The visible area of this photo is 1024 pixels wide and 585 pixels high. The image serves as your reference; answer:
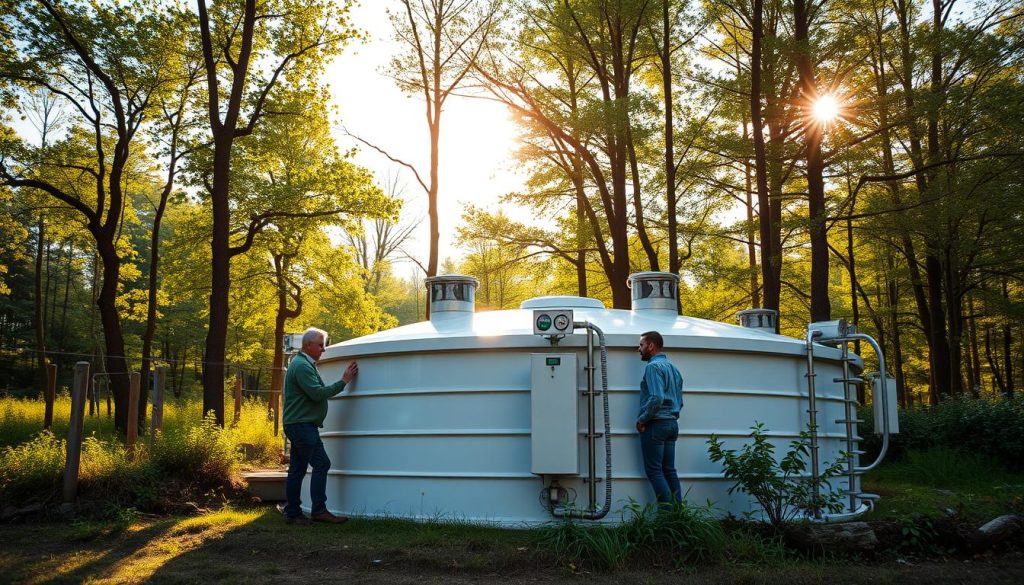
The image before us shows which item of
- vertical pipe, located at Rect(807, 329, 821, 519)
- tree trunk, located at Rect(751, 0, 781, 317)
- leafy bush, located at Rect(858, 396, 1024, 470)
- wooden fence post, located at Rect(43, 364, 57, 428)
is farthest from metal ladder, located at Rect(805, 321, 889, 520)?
wooden fence post, located at Rect(43, 364, 57, 428)

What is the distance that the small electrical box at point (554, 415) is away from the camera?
7.38 m

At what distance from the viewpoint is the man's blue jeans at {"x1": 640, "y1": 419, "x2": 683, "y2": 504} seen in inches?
286

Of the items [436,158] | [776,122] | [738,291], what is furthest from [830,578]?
[738,291]

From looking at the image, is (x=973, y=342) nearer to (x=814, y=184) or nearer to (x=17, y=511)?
(x=814, y=184)

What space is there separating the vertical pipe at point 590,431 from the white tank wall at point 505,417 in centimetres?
10

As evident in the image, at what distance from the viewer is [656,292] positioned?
1023 centimetres

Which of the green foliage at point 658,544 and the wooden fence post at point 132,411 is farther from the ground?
the wooden fence post at point 132,411

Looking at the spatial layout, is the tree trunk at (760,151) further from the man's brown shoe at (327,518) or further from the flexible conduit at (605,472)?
the man's brown shoe at (327,518)

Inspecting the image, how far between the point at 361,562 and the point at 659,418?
315 cm

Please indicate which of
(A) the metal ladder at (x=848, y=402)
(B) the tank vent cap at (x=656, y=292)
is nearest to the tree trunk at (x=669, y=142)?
(B) the tank vent cap at (x=656, y=292)

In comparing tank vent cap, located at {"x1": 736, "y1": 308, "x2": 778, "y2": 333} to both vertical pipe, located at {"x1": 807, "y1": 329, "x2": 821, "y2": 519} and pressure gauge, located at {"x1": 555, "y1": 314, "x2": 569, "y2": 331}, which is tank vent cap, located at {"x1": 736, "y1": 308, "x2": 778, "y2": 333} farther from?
pressure gauge, located at {"x1": 555, "y1": 314, "x2": 569, "y2": 331}

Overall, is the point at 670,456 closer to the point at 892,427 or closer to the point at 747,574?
the point at 747,574

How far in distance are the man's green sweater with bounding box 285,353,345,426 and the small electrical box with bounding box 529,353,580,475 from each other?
2318 mm

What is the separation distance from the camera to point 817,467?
843 cm
